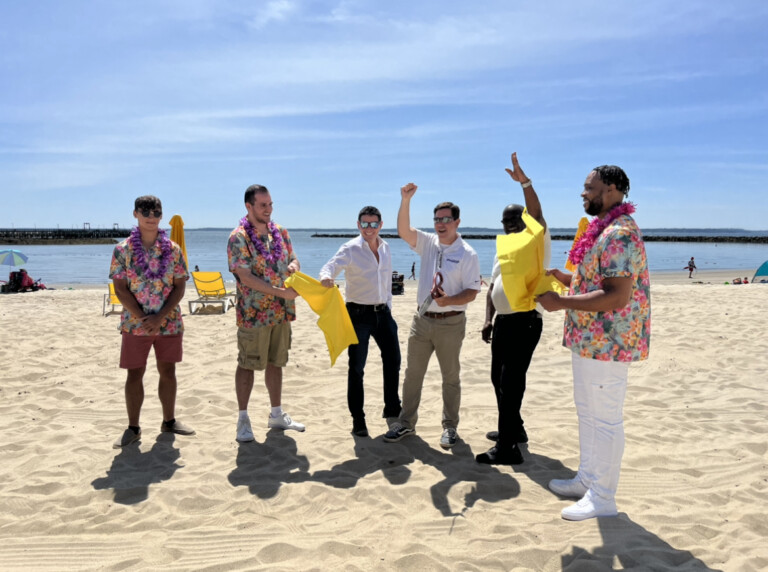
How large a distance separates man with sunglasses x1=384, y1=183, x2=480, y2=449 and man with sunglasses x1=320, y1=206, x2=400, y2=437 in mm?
239

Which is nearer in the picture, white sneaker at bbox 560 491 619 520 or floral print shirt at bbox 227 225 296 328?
white sneaker at bbox 560 491 619 520

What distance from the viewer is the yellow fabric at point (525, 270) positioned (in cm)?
351

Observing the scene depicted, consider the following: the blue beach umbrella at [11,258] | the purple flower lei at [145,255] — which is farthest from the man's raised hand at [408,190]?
the blue beach umbrella at [11,258]

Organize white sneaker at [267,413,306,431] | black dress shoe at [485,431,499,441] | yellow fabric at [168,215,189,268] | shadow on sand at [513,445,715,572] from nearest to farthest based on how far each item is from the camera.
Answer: shadow on sand at [513,445,715,572], black dress shoe at [485,431,499,441], white sneaker at [267,413,306,431], yellow fabric at [168,215,189,268]

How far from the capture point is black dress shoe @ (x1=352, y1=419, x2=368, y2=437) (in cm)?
473

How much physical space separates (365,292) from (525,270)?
5.09 feet

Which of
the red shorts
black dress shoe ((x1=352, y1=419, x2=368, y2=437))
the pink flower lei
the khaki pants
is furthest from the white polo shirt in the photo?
the red shorts

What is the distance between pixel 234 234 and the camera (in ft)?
14.3

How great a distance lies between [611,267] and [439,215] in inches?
66.8

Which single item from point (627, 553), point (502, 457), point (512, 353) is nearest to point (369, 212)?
point (512, 353)

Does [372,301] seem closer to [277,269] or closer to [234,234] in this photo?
[277,269]

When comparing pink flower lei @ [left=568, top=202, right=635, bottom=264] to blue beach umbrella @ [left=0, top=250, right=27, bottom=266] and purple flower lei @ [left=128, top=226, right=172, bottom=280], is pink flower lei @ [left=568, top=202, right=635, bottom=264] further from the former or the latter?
blue beach umbrella @ [left=0, top=250, right=27, bottom=266]

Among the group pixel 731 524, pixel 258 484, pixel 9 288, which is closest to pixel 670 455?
pixel 731 524

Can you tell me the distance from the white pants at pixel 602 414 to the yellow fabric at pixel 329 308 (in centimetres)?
192
